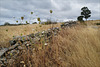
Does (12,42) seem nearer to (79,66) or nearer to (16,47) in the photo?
(16,47)

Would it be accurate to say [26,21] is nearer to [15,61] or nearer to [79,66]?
[15,61]

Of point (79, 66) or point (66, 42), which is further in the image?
point (66, 42)

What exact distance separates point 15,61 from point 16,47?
0.65 m

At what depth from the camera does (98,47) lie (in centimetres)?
236

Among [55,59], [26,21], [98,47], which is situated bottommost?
[55,59]

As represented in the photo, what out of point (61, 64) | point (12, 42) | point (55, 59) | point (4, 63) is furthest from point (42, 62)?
point (12, 42)

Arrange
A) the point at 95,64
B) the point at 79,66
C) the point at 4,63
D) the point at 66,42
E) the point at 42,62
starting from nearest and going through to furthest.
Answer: the point at 95,64
the point at 79,66
the point at 42,62
the point at 4,63
the point at 66,42

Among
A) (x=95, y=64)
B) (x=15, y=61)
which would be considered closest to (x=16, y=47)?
(x=15, y=61)

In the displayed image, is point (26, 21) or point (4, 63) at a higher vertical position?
point (26, 21)

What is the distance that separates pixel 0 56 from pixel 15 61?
557 millimetres

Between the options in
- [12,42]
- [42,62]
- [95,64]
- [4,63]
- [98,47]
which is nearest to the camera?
[95,64]

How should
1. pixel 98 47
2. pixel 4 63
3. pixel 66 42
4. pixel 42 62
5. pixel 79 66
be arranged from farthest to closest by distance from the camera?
pixel 66 42 → pixel 98 47 → pixel 4 63 → pixel 42 62 → pixel 79 66

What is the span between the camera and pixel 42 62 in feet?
6.63

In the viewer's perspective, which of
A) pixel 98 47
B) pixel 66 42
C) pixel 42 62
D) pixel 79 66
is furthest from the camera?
pixel 66 42
